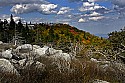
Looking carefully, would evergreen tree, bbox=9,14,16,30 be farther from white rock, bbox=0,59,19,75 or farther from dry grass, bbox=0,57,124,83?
dry grass, bbox=0,57,124,83

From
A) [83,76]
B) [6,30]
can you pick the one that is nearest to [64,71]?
[83,76]

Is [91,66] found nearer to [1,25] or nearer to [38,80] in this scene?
[38,80]

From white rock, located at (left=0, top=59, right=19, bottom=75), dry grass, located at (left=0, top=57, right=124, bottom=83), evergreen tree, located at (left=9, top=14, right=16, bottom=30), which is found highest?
white rock, located at (left=0, top=59, right=19, bottom=75)

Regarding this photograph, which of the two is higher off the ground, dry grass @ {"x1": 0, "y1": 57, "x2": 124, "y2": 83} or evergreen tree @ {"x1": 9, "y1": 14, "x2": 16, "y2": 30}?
dry grass @ {"x1": 0, "y1": 57, "x2": 124, "y2": 83}

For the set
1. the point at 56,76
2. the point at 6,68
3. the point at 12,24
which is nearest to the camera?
the point at 56,76

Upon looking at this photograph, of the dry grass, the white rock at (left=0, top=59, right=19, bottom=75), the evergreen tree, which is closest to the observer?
the dry grass

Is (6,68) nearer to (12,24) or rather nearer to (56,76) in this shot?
(56,76)

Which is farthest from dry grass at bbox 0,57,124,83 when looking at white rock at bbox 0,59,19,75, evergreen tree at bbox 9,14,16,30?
evergreen tree at bbox 9,14,16,30

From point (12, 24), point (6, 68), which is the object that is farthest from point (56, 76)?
point (12, 24)

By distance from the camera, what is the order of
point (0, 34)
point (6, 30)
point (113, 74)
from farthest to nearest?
point (6, 30) → point (0, 34) → point (113, 74)

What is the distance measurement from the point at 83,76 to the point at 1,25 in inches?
2963

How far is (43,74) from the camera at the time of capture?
956 cm

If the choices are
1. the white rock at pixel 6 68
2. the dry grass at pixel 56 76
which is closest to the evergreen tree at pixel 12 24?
the white rock at pixel 6 68

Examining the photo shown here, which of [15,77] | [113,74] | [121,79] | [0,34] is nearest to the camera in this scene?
[15,77]
